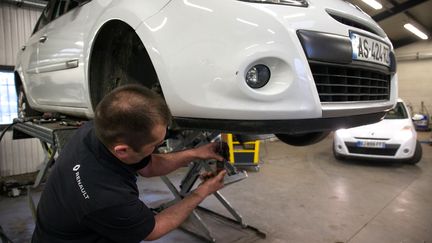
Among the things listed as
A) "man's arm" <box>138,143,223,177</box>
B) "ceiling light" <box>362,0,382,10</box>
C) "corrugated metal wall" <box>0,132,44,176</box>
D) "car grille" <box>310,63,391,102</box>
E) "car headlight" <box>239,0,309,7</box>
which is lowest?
"corrugated metal wall" <box>0,132,44,176</box>

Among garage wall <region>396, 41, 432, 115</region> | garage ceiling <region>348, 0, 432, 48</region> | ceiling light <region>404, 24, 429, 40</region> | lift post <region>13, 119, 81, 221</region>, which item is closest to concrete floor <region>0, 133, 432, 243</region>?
lift post <region>13, 119, 81, 221</region>

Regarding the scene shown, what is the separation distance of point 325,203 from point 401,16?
7.47 meters

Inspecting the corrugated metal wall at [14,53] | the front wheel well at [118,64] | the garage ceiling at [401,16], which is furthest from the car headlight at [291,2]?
the garage ceiling at [401,16]

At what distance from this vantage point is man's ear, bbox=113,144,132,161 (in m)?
0.96

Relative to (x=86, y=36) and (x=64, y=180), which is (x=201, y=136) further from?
(x=64, y=180)

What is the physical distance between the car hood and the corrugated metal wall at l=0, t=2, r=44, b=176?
16.1ft

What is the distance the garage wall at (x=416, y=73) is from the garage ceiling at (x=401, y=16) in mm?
336

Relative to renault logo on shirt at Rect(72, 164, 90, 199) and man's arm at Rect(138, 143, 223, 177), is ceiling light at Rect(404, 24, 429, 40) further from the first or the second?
renault logo on shirt at Rect(72, 164, 90, 199)

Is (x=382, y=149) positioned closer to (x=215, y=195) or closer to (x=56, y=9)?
(x=215, y=195)

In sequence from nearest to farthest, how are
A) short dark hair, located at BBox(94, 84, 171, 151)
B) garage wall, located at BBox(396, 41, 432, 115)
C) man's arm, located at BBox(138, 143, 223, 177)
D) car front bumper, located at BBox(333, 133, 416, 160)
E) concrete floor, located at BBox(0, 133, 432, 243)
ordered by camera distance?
short dark hair, located at BBox(94, 84, 171, 151)
man's arm, located at BBox(138, 143, 223, 177)
concrete floor, located at BBox(0, 133, 432, 243)
car front bumper, located at BBox(333, 133, 416, 160)
garage wall, located at BBox(396, 41, 432, 115)

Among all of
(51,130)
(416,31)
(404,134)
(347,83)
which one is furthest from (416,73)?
(51,130)

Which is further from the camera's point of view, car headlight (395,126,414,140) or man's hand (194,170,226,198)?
car headlight (395,126,414,140)

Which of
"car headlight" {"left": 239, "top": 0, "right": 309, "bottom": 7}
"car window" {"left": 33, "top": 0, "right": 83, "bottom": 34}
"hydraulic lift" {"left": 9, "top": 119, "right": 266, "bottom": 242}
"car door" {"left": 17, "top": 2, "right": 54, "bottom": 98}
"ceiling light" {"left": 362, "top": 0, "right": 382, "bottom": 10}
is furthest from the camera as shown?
"ceiling light" {"left": 362, "top": 0, "right": 382, "bottom": 10}

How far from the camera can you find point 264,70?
1.04 metres
